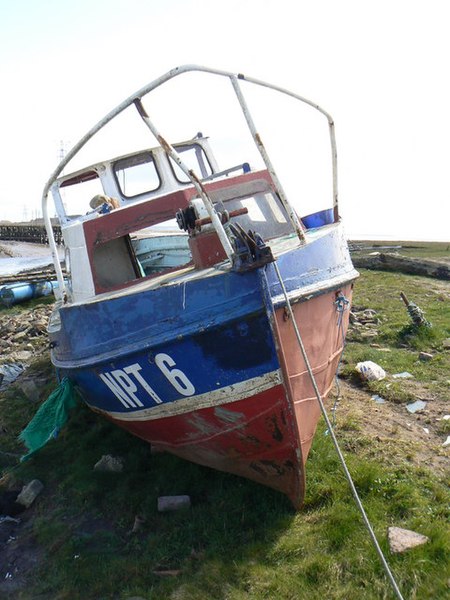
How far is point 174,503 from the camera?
483 cm

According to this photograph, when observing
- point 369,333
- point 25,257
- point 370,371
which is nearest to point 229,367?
point 370,371

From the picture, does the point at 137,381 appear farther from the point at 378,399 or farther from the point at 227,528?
the point at 378,399

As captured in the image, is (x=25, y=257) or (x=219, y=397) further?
(x=25, y=257)

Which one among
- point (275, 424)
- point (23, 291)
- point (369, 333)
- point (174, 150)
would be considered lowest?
point (369, 333)

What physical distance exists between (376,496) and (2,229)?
48.5m

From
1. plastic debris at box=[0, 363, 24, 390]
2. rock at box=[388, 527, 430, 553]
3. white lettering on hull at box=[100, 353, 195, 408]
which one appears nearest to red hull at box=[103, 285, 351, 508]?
white lettering on hull at box=[100, 353, 195, 408]

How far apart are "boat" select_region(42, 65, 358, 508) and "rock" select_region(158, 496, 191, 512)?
1.25 ft

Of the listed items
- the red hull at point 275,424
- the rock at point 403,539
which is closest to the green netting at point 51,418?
the red hull at point 275,424

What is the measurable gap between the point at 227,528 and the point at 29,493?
219cm

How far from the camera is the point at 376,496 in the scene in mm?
4422

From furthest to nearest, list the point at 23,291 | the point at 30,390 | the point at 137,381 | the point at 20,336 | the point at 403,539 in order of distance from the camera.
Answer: the point at 23,291, the point at 20,336, the point at 30,390, the point at 137,381, the point at 403,539

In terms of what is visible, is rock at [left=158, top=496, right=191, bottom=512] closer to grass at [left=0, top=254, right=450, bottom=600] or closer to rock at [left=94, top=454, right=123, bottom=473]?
grass at [left=0, top=254, right=450, bottom=600]

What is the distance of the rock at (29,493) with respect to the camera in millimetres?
5344

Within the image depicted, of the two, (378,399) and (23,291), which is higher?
(23,291)
